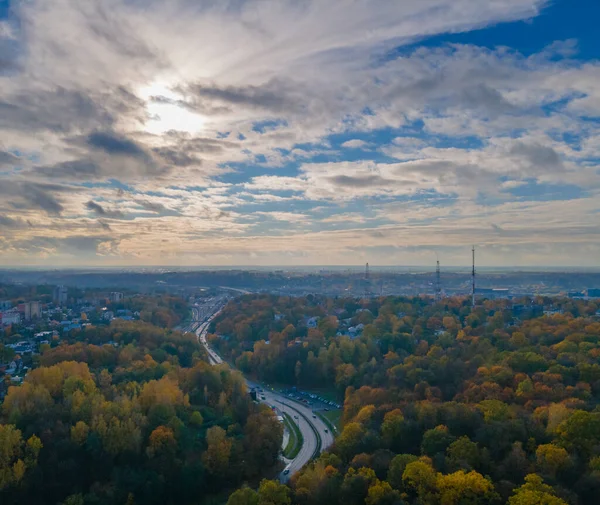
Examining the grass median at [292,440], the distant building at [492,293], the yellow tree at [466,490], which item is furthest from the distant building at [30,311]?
the distant building at [492,293]

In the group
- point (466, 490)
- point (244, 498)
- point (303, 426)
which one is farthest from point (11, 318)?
point (466, 490)

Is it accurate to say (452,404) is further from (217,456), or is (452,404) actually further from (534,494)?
(217,456)

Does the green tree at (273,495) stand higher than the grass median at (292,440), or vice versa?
the green tree at (273,495)

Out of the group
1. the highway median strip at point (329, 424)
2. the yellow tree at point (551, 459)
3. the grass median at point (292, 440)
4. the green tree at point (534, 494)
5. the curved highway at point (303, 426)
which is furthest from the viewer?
the highway median strip at point (329, 424)

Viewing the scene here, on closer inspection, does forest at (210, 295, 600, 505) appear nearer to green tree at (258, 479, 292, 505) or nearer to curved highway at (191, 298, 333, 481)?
green tree at (258, 479, 292, 505)

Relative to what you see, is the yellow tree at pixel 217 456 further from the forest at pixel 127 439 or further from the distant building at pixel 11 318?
the distant building at pixel 11 318

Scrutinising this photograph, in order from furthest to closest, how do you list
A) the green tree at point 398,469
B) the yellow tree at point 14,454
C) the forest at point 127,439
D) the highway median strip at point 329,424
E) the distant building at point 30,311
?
the distant building at point 30,311 → the highway median strip at point 329,424 → the forest at point 127,439 → the yellow tree at point 14,454 → the green tree at point 398,469
